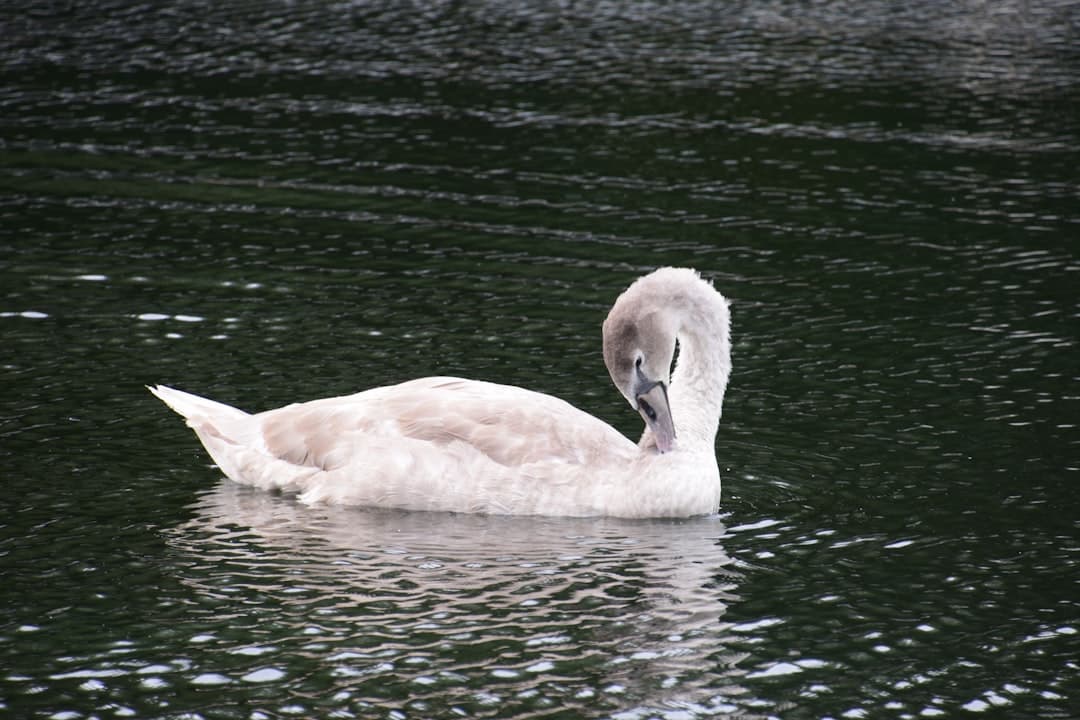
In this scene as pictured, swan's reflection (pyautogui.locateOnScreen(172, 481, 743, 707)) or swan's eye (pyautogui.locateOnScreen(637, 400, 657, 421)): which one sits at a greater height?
swan's eye (pyautogui.locateOnScreen(637, 400, 657, 421))

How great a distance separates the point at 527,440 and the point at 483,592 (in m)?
1.94

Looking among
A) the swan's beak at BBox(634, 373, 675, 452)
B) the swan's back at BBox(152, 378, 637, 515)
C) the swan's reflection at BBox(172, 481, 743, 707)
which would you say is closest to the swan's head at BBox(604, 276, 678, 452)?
the swan's beak at BBox(634, 373, 675, 452)

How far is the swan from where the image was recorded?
1259 centimetres

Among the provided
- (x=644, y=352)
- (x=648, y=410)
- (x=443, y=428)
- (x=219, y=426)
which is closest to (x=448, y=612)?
(x=443, y=428)

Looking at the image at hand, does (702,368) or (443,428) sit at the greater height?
(702,368)

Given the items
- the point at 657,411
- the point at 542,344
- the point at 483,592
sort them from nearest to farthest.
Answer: the point at 483,592 → the point at 657,411 → the point at 542,344

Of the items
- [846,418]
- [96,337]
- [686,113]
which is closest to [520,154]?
[686,113]

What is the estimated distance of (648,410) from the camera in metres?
12.7

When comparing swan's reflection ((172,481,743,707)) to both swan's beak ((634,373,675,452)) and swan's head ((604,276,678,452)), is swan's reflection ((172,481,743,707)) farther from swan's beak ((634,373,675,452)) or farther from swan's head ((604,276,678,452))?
swan's head ((604,276,678,452))

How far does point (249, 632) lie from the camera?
10.5 m

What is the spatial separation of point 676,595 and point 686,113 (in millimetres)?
17144

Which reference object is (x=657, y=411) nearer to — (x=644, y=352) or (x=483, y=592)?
(x=644, y=352)

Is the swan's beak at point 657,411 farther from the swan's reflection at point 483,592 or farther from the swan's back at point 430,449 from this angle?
the swan's reflection at point 483,592

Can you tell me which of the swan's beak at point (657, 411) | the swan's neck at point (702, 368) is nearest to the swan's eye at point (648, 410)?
the swan's beak at point (657, 411)
